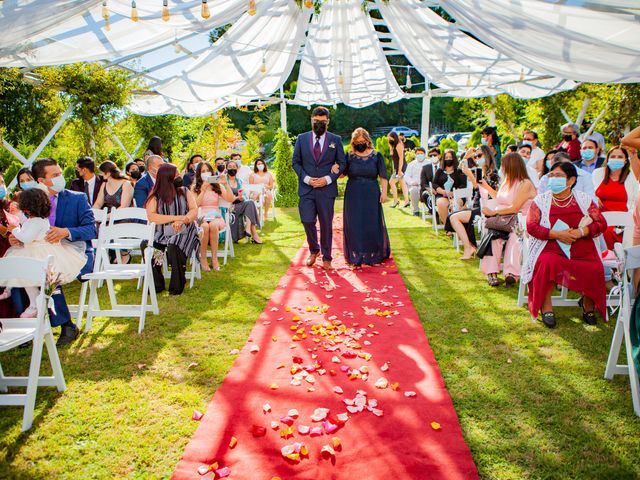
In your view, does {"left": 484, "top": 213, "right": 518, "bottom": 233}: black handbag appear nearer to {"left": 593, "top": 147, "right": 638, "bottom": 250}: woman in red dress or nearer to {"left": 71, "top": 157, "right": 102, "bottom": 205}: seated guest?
{"left": 593, "top": 147, "right": 638, "bottom": 250}: woman in red dress

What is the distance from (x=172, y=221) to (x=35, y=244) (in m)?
1.86

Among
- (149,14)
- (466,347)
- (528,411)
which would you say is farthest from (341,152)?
(528,411)

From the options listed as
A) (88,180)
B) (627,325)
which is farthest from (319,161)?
(627,325)

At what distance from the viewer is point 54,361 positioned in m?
3.52

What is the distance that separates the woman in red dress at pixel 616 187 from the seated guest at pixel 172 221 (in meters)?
5.12

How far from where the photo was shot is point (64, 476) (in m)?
2.62

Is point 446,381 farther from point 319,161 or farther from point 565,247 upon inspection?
point 319,161

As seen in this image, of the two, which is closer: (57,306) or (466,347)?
(466,347)

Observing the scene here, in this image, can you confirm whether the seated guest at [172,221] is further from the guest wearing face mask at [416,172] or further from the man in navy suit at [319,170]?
the guest wearing face mask at [416,172]

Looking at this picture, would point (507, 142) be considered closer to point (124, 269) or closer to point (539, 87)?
point (539, 87)

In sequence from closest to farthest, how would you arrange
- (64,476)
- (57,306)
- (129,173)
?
(64,476) < (57,306) < (129,173)

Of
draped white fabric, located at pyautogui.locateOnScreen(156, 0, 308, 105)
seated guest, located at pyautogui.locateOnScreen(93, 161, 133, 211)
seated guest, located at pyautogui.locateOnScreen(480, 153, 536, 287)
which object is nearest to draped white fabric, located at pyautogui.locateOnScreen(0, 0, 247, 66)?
draped white fabric, located at pyautogui.locateOnScreen(156, 0, 308, 105)

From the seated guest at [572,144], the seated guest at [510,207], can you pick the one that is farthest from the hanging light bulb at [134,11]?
the seated guest at [572,144]

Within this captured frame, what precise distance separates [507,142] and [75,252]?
16807 mm
